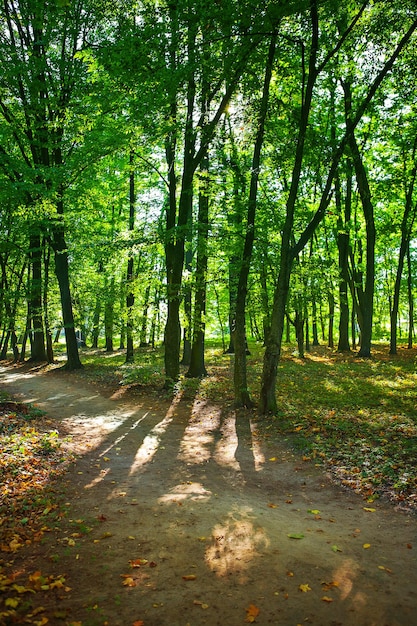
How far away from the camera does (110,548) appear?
4.82m

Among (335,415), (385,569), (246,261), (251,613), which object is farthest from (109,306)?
(251,613)

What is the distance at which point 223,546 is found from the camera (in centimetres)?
491

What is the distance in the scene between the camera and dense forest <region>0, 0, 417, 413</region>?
33.1ft

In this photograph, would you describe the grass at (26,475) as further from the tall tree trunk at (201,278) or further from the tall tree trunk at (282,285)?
the tall tree trunk at (201,278)

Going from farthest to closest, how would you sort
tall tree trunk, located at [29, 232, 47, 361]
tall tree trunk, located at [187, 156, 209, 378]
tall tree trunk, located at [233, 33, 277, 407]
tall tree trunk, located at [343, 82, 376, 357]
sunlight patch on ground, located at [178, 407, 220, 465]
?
tall tree trunk, located at [29, 232, 47, 361] < tall tree trunk, located at [343, 82, 376, 357] < tall tree trunk, located at [187, 156, 209, 378] < tall tree trunk, located at [233, 33, 277, 407] < sunlight patch on ground, located at [178, 407, 220, 465]

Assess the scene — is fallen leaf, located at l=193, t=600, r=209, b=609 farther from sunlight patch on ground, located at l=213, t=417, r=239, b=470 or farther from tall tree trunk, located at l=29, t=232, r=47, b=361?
tall tree trunk, located at l=29, t=232, r=47, b=361

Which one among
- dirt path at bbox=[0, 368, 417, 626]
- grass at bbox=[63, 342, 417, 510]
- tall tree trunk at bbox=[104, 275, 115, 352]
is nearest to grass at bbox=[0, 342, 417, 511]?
grass at bbox=[63, 342, 417, 510]

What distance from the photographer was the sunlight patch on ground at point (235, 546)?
4.49 metres

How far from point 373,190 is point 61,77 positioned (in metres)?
15.4

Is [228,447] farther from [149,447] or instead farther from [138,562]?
[138,562]

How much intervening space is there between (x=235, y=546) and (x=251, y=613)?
112 cm

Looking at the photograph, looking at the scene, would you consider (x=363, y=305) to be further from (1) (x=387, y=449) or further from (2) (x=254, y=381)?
(1) (x=387, y=449)

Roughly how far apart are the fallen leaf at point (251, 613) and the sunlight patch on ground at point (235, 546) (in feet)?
1.27

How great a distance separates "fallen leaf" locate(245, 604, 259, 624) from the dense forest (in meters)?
5.36
